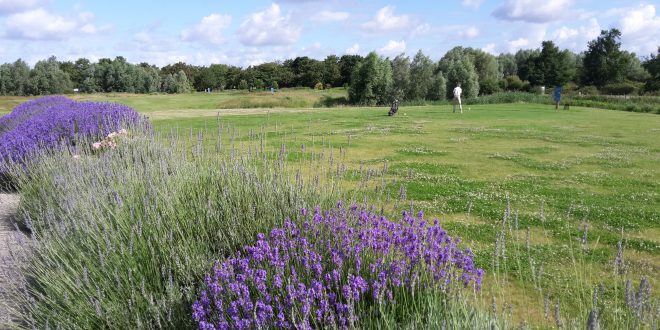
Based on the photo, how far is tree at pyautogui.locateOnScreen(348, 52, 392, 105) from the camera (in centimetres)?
6031

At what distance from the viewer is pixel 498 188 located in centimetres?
1009

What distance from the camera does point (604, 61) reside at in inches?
3255

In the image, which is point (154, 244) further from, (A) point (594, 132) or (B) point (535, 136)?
(A) point (594, 132)

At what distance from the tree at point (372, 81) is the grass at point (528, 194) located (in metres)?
38.8

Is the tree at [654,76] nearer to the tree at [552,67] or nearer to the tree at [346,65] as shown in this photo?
the tree at [552,67]

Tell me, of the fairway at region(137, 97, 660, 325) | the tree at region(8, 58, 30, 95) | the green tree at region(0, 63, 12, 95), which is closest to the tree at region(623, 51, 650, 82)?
the fairway at region(137, 97, 660, 325)

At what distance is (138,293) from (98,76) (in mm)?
94816

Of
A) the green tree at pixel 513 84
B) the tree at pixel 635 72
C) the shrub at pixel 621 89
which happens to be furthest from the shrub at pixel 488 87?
the tree at pixel 635 72

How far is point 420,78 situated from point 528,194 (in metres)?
54.1

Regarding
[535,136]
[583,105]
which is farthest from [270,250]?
[583,105]

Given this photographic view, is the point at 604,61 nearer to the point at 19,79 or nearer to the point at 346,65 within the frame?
the point at 346,65

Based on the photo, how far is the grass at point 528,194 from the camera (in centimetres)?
Answer: 472

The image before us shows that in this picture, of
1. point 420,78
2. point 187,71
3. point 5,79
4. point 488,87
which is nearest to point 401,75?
point 420,78

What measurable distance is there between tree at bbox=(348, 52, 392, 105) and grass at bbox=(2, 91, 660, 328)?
38788mm
